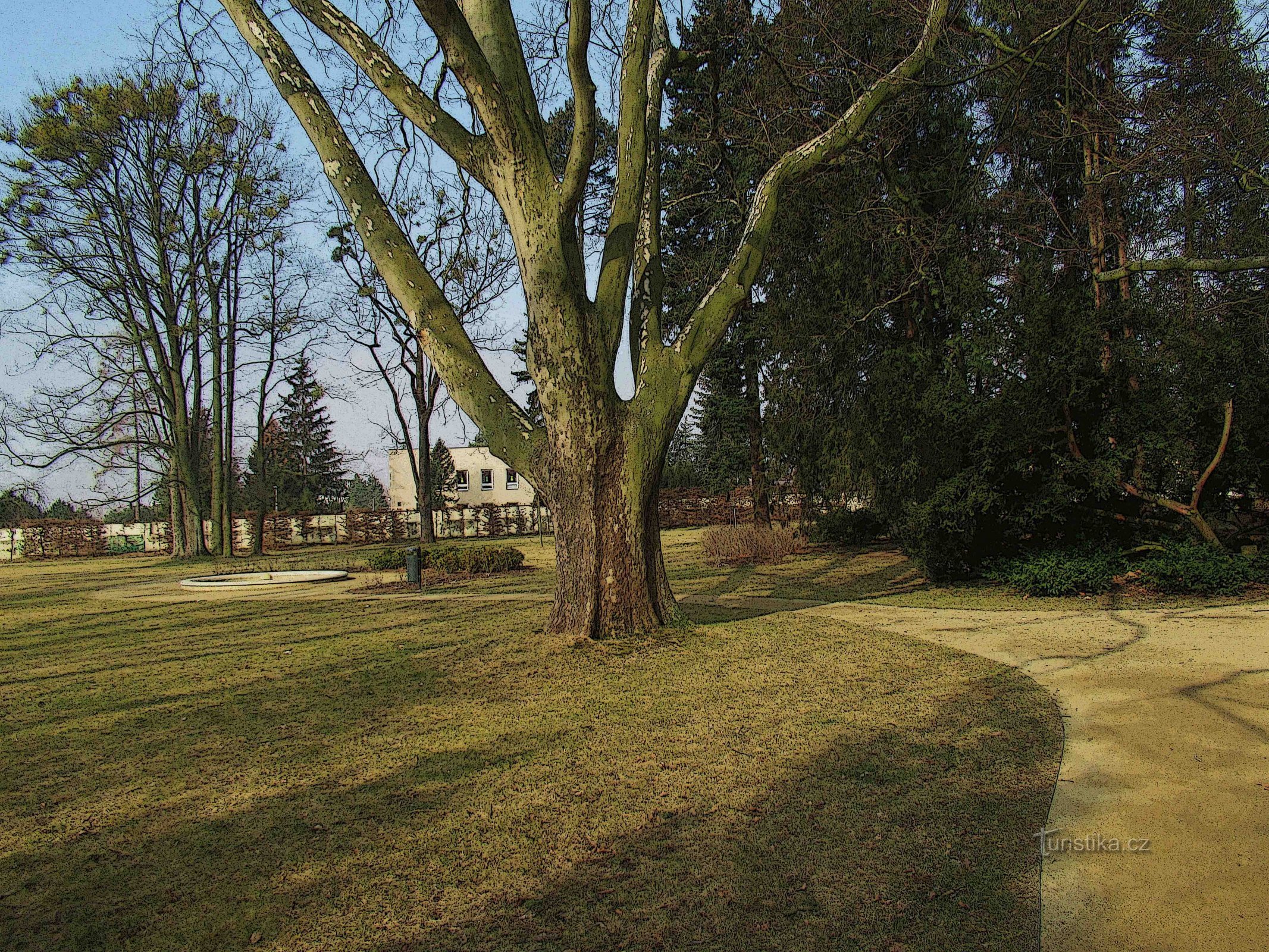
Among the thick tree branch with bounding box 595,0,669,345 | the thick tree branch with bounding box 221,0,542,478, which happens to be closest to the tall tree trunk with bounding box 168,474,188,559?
the thick tree branch with bounding box 221,0,542,478

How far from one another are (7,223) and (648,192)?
22658 millimetres

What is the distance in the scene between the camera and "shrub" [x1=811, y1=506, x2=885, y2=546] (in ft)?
61.5

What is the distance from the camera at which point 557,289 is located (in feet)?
22.6

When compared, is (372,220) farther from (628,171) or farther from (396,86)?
(628,171)

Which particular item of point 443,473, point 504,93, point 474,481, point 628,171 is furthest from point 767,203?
A: point 474,481

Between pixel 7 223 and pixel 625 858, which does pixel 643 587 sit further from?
pixel 7 223

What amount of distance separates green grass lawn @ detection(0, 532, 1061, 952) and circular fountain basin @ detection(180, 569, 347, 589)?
323 inches

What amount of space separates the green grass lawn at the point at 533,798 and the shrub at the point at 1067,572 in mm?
3715

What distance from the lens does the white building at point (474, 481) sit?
48.0m

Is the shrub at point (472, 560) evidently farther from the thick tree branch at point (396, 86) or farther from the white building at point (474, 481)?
the white building at point (474, 481)

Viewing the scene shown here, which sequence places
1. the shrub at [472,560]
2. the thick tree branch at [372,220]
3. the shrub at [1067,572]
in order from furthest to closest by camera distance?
the shrub at [472,560], the shrub at [1067,572], the thick tree branch at [372,220]

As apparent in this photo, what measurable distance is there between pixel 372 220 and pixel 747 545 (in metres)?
11.6

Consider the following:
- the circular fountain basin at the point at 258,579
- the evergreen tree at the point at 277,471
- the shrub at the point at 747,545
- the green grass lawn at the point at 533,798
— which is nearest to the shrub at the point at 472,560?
the circular fountain basin at the point at 258,579

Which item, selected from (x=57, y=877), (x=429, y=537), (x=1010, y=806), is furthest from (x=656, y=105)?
(x=429, y=537)
